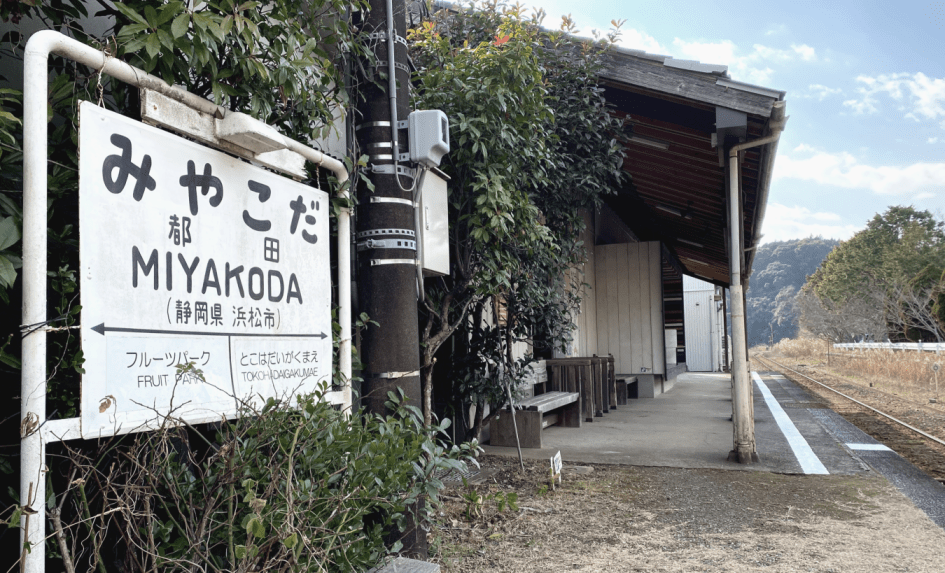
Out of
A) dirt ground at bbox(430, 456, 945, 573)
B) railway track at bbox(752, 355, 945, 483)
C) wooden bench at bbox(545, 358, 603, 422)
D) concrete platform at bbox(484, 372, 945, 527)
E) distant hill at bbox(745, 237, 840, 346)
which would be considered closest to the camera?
dirt ground at bbox(430, 456, 945, 573)

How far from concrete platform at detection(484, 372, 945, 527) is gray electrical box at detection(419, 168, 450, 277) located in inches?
124

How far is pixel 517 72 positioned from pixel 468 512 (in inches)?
116

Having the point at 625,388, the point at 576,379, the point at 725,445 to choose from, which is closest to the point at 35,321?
the point at 725,445

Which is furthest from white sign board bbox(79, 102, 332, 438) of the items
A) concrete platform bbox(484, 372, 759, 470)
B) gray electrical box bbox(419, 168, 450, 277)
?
concrete platform bbox(484, 372, 759, 470)

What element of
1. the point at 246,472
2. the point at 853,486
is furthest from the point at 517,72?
the point at 853,486

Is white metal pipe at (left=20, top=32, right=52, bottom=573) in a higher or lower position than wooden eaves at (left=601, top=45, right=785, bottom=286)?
lower

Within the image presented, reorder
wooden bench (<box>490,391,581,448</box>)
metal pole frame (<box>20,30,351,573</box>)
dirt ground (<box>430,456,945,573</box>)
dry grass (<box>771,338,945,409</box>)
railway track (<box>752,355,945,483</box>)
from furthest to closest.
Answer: dry grass (<box>771,338,945,409</box>)
railway track (<box>752,355,945,483</box>)
wooden bench (<box>490,391,581,448</box>)
dirt ground (<box>430,456,945,573</box>)
metal pole frame (<box>20,30,351,573</box>)

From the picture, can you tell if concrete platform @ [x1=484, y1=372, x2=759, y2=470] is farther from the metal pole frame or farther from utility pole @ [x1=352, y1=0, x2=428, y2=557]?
the metal pole frame

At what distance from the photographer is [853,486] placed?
532cm

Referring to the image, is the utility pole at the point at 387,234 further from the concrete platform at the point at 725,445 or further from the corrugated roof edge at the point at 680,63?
the concrete platform at the point at 725,445

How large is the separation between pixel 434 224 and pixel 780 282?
11514 centimetres

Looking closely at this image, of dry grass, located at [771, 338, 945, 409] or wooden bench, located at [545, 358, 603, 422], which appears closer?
wooden bench, located at [545, 358, 603, 422]

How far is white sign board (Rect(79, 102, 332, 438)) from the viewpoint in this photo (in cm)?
184

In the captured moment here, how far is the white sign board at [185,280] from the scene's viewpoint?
6.03 feet
